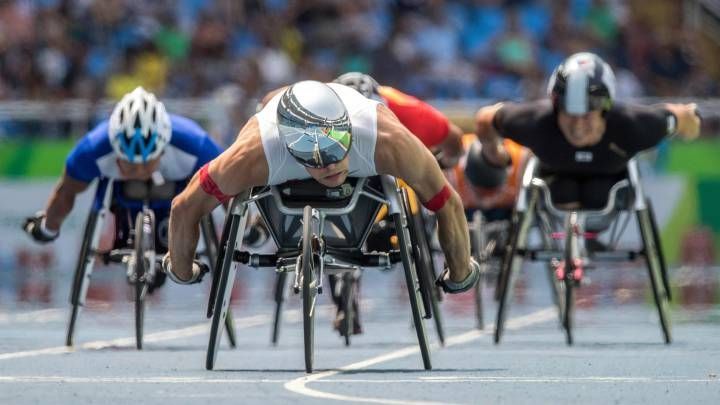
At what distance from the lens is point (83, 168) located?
42.3ft

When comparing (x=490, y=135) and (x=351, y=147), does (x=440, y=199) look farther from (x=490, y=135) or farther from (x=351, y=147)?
(x=490, y=135)

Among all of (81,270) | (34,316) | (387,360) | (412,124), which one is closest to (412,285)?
(387,360)

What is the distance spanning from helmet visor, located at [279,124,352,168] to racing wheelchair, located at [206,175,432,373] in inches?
12.4

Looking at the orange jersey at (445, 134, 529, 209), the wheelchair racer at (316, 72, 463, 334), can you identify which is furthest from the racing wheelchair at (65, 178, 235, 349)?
the orange jersey at (445, 134, 529, 209)

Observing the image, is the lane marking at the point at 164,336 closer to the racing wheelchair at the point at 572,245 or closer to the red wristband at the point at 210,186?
the red wristband at the point at 210,186

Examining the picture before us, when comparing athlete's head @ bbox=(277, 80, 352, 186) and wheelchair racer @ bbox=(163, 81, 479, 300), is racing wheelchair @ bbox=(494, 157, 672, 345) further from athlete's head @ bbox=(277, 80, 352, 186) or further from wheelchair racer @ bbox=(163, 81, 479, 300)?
athlete's head @ bbox=(277, 80, 352, 186)

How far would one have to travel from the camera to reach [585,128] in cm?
1291

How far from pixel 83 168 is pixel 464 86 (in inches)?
432

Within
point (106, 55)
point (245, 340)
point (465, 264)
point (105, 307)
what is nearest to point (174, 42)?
point (106, 55)

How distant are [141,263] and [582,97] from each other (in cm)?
301

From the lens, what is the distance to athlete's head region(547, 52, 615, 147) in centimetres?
1272

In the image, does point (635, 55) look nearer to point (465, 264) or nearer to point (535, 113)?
point (535, 113)

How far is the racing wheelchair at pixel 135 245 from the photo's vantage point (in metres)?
12.4

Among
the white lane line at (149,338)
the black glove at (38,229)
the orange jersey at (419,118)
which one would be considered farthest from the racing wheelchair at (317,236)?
the black glove at (38,229)
